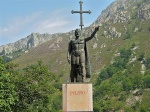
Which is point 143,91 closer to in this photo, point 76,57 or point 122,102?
point 122,102

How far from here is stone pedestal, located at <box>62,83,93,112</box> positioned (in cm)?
1608

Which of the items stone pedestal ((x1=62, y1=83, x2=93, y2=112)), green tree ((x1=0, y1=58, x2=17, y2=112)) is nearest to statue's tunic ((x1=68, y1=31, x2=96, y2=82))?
stone pedestal ((x1=62, y1=83, x2=93, y2=112))

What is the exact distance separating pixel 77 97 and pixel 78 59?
6.11ft

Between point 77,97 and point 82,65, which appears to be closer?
point 77,97

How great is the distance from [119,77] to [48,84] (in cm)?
15379

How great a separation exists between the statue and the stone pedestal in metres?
0.66

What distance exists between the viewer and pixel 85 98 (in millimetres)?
16172

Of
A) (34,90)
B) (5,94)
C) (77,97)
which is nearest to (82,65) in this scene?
(77,97)

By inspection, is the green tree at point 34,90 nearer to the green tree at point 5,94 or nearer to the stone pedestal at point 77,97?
the green tree at point 5,94

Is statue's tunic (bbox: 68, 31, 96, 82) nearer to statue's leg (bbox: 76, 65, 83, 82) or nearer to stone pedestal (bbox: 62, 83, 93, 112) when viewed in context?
statue's leg (bbox: 76, 65, 83, 82)

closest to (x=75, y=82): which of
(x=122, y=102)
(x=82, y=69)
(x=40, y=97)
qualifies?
(x=82, y=69)

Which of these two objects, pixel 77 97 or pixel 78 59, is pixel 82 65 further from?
pixel 77 97

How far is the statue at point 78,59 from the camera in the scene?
1689cm

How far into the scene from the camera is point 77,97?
16.2m
